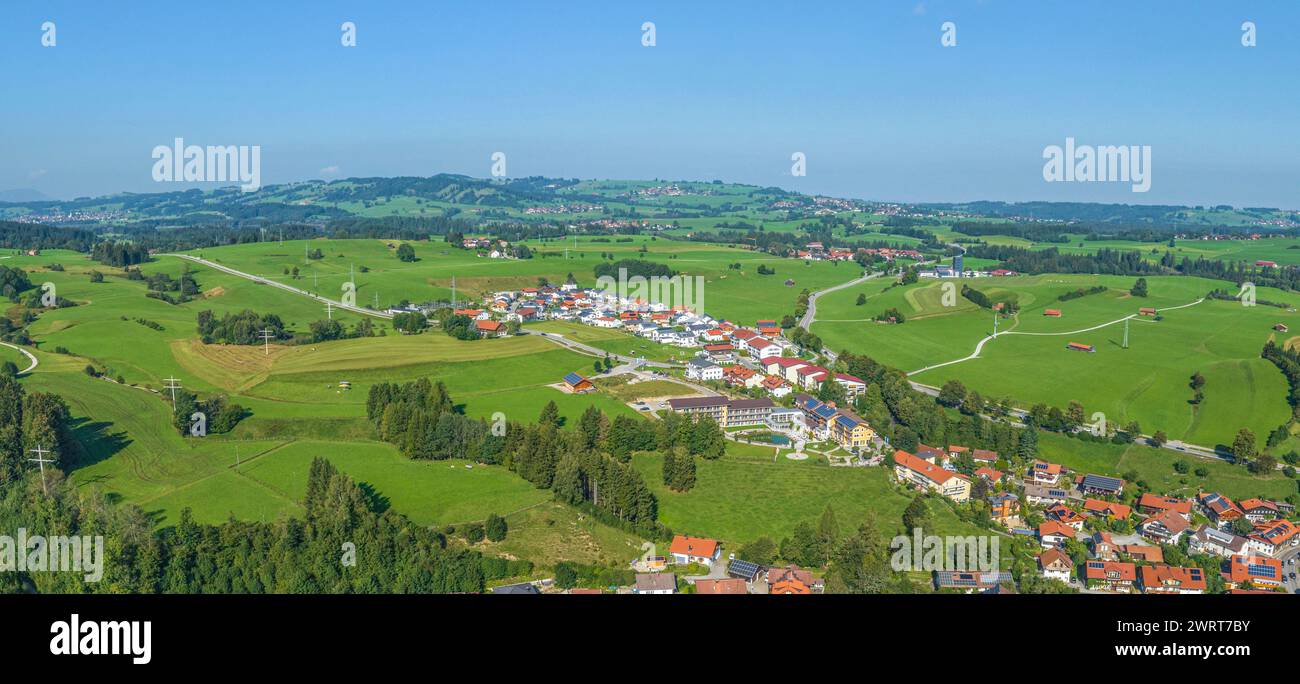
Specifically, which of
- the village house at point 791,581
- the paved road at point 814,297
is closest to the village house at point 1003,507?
the village house at point 791,581

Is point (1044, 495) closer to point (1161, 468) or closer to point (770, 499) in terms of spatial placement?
point (1161, 468)

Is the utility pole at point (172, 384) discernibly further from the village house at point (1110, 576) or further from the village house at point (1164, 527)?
the village house at point (1164, 527)

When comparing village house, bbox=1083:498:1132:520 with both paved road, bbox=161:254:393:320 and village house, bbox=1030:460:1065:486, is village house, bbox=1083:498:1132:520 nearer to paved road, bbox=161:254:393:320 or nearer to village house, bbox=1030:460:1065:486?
village house, bbox=1030:460:1065:486

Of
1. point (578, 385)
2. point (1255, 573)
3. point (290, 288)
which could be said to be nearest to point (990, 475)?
point (1255, 573)

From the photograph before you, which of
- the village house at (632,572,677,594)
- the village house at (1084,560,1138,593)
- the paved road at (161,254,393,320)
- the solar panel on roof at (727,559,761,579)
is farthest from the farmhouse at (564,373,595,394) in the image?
the paved road at (161,254,393,320)
